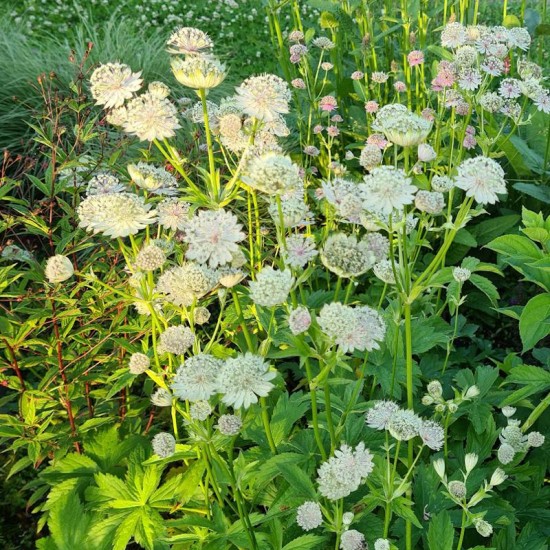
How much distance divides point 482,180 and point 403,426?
1.69 feet

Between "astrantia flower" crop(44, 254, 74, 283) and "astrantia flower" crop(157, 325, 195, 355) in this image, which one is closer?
"astrantia flower" crop(157, 325, 195, 355)

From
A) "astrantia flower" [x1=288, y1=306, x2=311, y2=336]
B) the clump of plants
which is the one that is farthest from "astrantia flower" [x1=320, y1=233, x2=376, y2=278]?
"astrantia flower" [x1=288, y1=306, x2=311, y2=336]

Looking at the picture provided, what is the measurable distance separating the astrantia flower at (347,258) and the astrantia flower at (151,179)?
0.44 m

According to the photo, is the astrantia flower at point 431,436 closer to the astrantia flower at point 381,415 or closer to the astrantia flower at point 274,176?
the astrantia flower at point 381,415

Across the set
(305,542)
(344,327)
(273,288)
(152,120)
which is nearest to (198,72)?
(152,120)

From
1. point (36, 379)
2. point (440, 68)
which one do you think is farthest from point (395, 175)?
point (36, 379)

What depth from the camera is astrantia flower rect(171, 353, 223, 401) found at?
1252 millimetres

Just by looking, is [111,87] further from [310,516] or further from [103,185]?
[310,516]

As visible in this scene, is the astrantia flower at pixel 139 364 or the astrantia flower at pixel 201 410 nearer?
the astrantia flower at pixel 201 410

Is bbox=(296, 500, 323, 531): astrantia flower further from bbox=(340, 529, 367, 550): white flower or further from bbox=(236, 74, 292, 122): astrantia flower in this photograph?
Answer: bbox=(236, 74, 292, 122): astrantia flower

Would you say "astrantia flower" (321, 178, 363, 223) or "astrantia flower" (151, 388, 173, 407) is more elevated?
"astrantia flower" (321, 178, 363, 223)

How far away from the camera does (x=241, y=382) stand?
1.24 m

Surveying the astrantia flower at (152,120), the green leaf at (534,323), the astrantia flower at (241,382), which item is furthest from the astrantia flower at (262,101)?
the green leaf at (534,323)

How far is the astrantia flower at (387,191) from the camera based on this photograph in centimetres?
120
